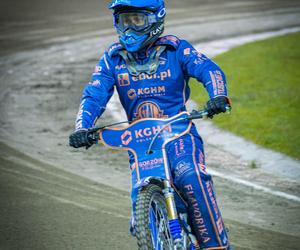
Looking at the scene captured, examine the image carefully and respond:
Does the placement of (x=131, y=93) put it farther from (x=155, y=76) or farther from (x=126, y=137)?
(x=126, y=137)

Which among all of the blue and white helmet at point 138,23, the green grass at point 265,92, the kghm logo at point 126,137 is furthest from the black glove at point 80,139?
the green grass at point 265,92

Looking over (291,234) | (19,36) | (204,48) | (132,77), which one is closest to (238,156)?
(291,234)

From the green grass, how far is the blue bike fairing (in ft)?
15.4

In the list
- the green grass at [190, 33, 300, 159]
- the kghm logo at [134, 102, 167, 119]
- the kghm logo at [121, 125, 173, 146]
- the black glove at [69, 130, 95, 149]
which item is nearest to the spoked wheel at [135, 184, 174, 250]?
the kghm logo at [121, 125, 173, 146]

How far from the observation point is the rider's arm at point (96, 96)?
6.11 m

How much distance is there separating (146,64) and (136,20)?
365 millimetres

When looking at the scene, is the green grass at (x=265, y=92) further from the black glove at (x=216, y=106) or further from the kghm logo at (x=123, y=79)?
the black glove at (x=216, y=106)

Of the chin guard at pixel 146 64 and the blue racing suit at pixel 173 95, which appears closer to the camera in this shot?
the blue racing suit at pixel 173 95

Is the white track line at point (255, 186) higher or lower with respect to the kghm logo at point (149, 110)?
lower

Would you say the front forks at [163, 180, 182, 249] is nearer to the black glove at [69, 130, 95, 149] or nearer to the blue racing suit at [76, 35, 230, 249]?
the blue racing suit at [76, 35, 230, 249]

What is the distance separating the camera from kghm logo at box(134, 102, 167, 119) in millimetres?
6250

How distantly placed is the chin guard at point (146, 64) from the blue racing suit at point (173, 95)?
2 cm

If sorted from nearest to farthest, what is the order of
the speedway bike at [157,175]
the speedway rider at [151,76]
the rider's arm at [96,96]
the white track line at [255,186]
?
1. the speedway bike at [157,175]
2. the speedway rider at [151,76]
3. the rider's arm at [96,96]
4. the white track line at [255,186]

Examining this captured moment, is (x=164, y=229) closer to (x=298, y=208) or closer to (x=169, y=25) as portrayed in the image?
(x=298, y=208)
